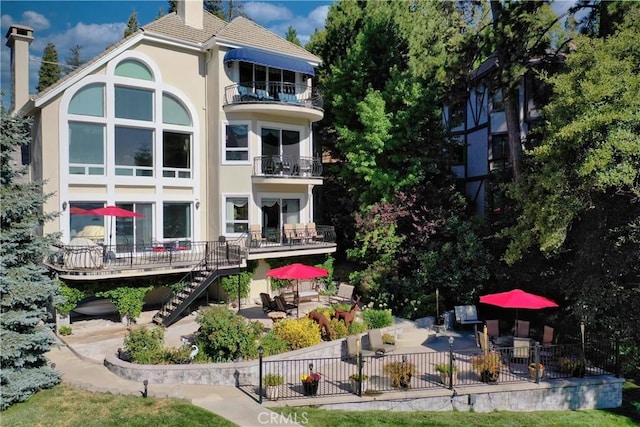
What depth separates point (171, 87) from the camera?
22703 mm

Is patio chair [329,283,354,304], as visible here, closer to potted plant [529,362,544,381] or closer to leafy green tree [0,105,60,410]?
potted plant [529,362,544,381]

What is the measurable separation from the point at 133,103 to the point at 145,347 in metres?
12.8

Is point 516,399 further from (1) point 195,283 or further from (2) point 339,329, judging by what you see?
(1) point 195,283

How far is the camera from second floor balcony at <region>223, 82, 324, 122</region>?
22.8m

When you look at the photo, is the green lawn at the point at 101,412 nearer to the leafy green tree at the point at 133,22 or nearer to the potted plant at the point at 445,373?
the potted plant at the point at 445,373

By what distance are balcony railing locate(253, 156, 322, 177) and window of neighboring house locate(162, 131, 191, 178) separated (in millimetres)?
3634

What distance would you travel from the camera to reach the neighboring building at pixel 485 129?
25.3 metres

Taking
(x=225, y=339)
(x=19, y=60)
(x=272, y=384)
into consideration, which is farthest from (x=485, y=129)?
(x=19, y=60)

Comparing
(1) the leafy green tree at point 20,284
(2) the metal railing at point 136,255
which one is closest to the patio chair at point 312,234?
(2) the metal railing at point 136,255

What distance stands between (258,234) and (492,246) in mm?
11462

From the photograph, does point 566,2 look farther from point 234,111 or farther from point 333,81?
point 234,111

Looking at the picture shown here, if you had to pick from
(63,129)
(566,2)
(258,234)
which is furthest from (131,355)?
(566,2)

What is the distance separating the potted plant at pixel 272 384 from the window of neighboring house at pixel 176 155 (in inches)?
531

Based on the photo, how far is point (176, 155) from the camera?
915 inches
